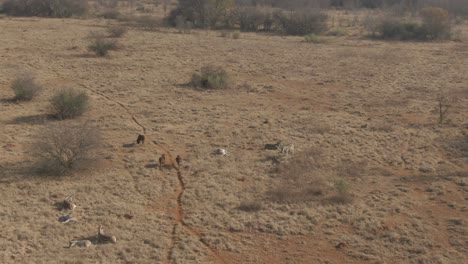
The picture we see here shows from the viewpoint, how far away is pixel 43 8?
41.3 m

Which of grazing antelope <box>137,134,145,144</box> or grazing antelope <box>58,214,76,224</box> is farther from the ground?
grazing antelope <box>137,134,145,144</box>

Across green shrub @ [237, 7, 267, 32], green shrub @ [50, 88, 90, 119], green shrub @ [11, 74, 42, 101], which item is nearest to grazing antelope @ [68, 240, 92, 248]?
green shrub @ [50, 88, 90, 119]

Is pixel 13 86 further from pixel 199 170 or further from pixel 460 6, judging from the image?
pixel 460 6

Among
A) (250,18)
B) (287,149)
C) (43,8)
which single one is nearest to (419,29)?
(250,18)

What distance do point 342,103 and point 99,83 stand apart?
355 inches

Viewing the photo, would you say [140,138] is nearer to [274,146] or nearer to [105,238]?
[274,146]

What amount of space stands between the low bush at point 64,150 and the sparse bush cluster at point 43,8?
3035 cm

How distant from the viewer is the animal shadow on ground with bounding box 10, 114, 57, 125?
16406 millimetres

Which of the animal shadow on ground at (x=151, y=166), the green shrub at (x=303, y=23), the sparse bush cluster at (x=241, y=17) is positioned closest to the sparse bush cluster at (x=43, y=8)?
the sparse bush cluster at (x=241, y=17)

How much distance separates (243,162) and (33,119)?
685 cm

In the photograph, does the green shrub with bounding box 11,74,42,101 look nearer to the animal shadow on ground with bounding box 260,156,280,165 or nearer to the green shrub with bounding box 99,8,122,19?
the animal shadow on ground with bounding box 260,156,280,165

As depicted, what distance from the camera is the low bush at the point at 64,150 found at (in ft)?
41.6

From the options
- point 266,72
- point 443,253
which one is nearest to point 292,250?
point 443,253

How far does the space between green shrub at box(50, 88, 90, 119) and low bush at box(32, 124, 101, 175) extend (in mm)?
3611
